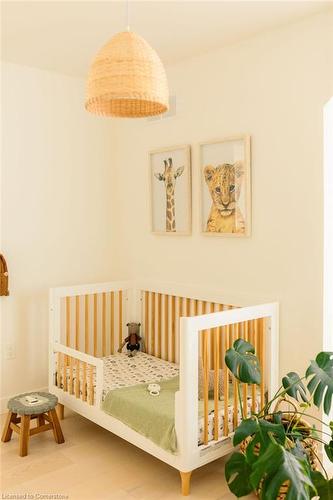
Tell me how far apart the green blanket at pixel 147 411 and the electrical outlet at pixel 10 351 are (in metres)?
0.96

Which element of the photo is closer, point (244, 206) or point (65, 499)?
point (65, 499)

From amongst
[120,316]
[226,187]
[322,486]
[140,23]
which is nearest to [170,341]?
[120,316]

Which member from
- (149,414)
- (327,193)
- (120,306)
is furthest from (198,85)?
(149,414)

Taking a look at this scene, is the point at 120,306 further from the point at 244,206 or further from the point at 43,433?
the point at 244,206

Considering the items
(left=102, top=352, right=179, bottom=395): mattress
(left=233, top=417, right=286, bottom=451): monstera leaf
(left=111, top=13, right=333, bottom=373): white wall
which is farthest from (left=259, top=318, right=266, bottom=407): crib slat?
(left=102, top=352, right=179, bottom=395): mattress

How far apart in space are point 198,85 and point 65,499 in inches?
102

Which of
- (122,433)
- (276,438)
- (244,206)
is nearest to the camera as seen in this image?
(276,438)

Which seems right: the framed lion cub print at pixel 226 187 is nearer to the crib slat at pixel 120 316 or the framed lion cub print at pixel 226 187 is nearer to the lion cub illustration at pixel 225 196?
the lion cub illustration at pixel 225 196

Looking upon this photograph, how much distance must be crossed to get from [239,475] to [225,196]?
5.42ft

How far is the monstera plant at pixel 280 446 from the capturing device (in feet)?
6.11

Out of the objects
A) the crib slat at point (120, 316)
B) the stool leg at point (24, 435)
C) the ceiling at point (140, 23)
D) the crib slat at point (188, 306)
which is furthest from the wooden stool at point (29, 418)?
the ceiling at point (140, 23)

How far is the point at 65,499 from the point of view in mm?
2414

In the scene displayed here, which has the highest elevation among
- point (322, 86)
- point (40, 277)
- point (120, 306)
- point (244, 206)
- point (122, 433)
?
point (322, 86)

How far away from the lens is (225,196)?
3.21 meters
